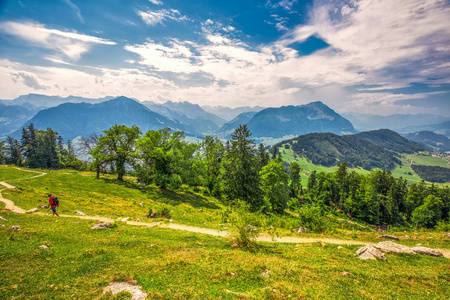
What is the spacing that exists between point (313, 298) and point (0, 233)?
2191cm

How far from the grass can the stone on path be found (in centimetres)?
31

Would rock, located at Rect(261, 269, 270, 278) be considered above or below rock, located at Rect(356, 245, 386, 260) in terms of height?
above

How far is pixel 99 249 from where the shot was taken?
13.6m

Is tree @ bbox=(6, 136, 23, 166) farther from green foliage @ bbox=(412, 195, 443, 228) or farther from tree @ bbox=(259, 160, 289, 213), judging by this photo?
green foliage @ bbox=(412, 195, 443, 228)

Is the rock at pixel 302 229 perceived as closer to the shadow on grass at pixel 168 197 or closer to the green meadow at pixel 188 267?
the green meadow at pixel 188 267

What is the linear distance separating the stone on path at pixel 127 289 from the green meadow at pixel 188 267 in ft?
0.89

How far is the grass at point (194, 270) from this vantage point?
9633 mm

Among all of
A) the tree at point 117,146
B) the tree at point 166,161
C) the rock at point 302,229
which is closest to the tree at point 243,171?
the tree at point 166,161

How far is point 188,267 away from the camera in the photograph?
12156mm

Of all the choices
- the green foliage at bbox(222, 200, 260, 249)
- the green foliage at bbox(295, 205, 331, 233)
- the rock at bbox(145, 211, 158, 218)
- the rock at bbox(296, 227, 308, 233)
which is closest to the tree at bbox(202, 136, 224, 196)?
the rock at bbox(145, 211, 158, 218)

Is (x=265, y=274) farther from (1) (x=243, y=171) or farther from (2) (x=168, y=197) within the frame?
(2) (x=168, y=197)

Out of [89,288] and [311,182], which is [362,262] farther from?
[311,182]

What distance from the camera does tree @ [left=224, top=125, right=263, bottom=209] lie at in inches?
1510

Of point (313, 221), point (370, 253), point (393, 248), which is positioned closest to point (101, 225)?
point (370, 253)
